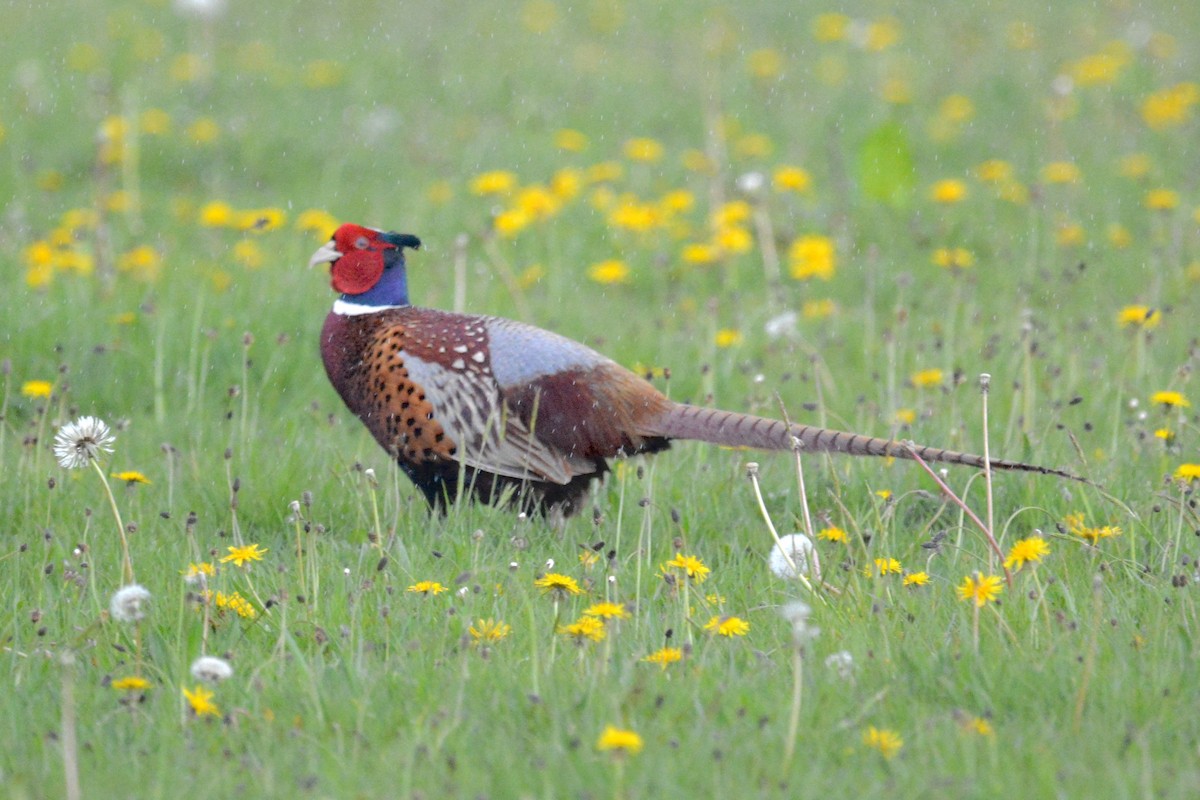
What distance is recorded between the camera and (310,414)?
5121mm

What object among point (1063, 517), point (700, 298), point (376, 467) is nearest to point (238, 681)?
point (376, 467)

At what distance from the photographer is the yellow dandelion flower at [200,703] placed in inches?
105

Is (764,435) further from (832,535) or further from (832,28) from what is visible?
(832,28)

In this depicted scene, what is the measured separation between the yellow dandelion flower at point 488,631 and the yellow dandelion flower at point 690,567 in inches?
14.8

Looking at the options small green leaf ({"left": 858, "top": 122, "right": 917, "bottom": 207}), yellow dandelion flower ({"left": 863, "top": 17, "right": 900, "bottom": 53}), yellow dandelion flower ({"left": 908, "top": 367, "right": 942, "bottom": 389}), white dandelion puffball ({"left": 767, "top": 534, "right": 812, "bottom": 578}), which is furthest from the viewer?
yellow dandelion flower ({"left": 863, "top": 17, "right": 900, "bottom": 53})

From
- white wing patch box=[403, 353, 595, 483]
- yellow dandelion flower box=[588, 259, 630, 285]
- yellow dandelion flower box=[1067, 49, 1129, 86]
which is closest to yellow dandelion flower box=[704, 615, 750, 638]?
white wing patch box=[403, 353, 595, 483]

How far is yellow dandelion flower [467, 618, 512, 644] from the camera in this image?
307 centimetres

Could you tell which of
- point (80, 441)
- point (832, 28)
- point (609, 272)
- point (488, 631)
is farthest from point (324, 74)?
point (488, 631)

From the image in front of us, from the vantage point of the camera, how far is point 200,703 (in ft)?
8.74

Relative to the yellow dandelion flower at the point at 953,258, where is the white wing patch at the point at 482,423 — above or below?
below

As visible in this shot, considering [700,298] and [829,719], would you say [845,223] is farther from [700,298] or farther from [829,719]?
[829,719]

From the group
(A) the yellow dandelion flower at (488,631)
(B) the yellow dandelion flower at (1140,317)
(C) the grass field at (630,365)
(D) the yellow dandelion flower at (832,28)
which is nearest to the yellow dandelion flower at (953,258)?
(C) the grass field at (630,365)

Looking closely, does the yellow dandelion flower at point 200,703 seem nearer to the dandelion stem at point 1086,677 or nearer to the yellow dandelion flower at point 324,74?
the dandelion stem at point 1086,677

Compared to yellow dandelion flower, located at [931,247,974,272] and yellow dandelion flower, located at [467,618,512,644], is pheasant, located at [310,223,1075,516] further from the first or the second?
Answer: yellow dandelion flower, located at [931,247,974,272]
